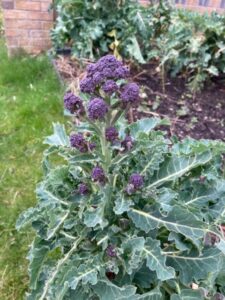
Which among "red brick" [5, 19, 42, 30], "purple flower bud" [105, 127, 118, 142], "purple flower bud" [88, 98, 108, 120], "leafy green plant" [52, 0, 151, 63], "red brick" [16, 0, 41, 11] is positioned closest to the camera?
"purple flower bud" [88, 98, 108, 120]

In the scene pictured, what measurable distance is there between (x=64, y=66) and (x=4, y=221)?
2.38 meters

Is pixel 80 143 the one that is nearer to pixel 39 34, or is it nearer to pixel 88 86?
pixel 88 86

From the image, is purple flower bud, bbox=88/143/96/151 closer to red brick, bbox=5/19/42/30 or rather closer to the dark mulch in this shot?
the dark mulch

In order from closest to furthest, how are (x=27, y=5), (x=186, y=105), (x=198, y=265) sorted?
(x=198, y=265)
(x=186, y=105)
(x=27, y=5)

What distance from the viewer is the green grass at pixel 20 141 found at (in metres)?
2.89

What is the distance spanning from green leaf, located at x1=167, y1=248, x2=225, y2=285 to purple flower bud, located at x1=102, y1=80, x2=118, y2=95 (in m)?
0.84

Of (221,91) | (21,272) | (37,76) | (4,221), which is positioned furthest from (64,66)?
(21,272)

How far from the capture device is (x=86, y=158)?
184 cm

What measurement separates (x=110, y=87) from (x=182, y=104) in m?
2.63

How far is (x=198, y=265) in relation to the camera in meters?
1.95

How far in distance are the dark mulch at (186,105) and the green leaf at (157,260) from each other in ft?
6.56

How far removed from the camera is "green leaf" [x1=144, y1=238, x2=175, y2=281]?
1776 mm

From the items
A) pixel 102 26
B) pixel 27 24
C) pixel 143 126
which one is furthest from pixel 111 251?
pixel 27 24

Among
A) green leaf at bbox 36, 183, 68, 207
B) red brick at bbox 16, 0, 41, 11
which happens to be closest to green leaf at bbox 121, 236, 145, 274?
green leaf at bbox 36, 183, 68, 207
